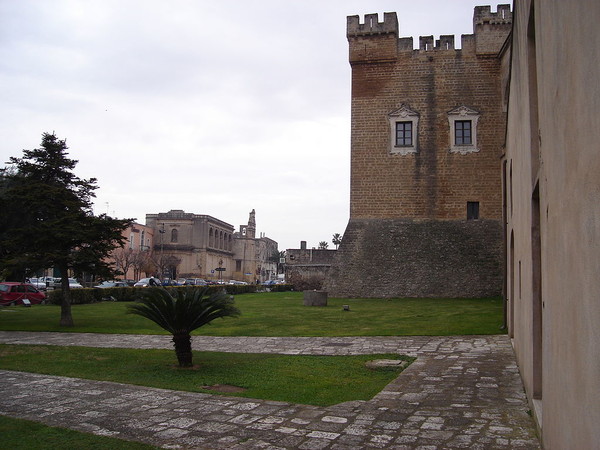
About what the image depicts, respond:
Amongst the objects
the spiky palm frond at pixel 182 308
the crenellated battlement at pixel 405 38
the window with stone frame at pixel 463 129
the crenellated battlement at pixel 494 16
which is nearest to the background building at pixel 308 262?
the window with stone frame at pixel 463 129

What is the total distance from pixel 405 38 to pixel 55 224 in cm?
1957

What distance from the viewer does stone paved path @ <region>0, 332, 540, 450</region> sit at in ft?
16.3

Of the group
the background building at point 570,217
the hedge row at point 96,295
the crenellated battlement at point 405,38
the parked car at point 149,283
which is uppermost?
the crenellated battlement at point 405,38

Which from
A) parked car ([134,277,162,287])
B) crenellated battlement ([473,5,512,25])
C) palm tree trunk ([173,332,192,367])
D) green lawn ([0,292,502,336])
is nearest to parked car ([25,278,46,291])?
parked car ([134,277,162,287])

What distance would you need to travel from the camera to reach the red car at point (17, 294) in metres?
25.5

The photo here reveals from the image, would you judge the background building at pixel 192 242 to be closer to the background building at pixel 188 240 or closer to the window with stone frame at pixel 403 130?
the background building at pixel 188 240

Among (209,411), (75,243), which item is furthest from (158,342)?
(209,411)

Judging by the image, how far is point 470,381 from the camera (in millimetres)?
7527

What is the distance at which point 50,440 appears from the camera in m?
4.97

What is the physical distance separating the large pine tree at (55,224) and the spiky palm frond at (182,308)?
24.0 feet

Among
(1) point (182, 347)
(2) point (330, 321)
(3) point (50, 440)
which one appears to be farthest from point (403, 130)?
(3) point (50, 440)

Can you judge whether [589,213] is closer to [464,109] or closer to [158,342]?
[158,342]

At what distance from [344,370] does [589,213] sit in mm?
6586

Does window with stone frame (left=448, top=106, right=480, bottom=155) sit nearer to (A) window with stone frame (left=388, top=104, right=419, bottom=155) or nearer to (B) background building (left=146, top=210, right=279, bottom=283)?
(A) window with stone frame (left=388, top=104, right=419, bottom=155)
